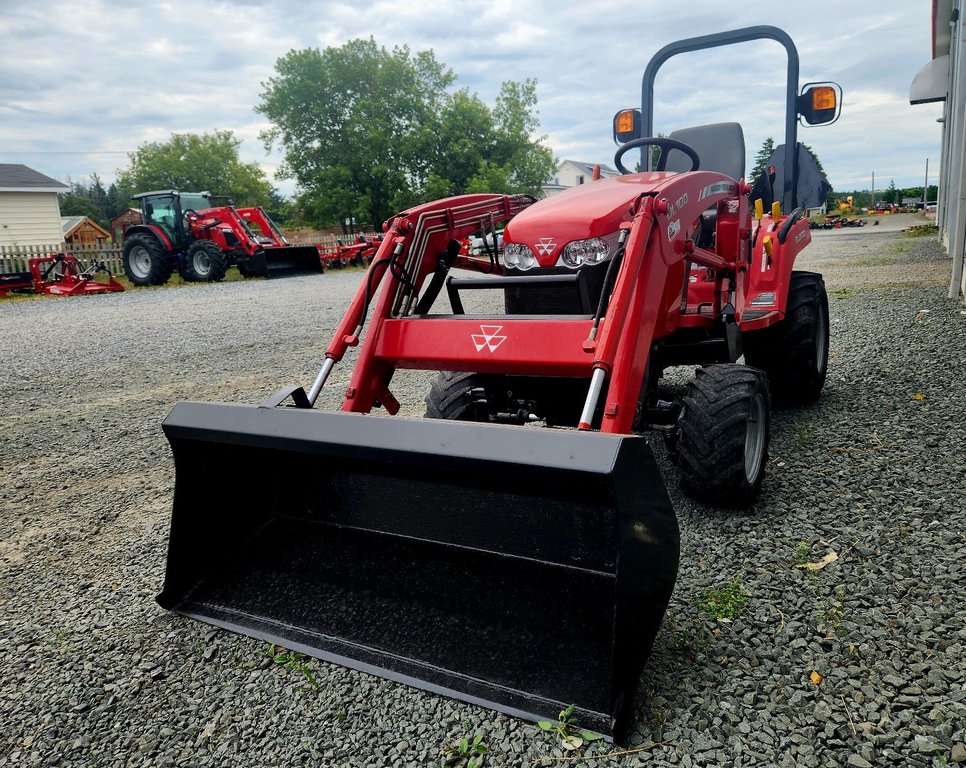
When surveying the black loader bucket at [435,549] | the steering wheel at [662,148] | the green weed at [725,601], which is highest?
the steering wheel at [662,148]

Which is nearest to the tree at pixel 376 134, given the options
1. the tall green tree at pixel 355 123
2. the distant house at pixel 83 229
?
the tall green tree at pixel 355 123

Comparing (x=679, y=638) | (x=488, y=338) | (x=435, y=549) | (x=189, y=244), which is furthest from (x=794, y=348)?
Result: (x=189, y=244)

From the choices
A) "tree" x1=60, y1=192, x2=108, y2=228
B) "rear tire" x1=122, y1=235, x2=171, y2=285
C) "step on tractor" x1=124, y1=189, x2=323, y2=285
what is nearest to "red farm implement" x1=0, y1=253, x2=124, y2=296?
"rear tire" x1=122, y1=235, x2=171, y2=285

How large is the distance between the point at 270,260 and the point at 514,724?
18.3m

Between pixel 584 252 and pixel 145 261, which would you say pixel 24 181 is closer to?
pixel 145 261

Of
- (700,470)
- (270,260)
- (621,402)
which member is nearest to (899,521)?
(700,470)

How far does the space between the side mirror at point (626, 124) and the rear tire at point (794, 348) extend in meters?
1.51

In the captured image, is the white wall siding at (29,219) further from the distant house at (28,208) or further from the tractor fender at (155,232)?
the tractor fender at (155,232)

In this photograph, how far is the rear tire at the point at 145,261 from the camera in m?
17.9

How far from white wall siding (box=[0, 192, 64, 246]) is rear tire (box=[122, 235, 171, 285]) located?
41.5ft

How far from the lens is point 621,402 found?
2568 millimetres

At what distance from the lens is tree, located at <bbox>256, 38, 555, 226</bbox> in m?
38.5

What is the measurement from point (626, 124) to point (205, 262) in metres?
15.0

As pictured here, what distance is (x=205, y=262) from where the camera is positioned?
1794 centimetres
